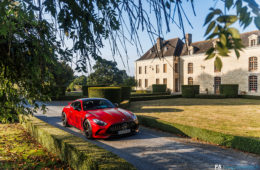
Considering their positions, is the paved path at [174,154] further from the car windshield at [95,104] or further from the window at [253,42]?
the window at [253,42]

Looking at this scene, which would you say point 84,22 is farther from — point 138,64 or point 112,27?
point 138,64

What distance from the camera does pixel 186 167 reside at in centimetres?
437

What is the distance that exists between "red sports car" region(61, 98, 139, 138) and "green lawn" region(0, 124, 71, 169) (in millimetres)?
1641

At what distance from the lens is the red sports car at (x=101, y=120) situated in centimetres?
647

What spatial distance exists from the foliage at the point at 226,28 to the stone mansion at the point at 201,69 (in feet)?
66.7

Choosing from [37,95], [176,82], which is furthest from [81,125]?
[176,82]

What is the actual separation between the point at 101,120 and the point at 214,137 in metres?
3.92

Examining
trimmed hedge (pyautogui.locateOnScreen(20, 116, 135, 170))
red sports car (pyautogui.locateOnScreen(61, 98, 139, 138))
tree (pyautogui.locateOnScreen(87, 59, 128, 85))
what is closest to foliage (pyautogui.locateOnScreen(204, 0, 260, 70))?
trimmed hedge (pyautogui.locateOnScreen(20, 116, 135, 170))

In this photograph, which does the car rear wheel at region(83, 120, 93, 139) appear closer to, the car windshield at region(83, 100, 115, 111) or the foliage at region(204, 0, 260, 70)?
the car windshield at region(83, 100, 115, 111)

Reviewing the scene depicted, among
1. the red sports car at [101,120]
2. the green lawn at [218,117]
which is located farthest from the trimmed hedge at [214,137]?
the red sports car at [101,120]

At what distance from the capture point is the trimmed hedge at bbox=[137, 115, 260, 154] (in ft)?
17.5

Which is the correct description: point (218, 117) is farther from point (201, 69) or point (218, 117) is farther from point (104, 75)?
point (104, 75)

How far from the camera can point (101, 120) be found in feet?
21.4

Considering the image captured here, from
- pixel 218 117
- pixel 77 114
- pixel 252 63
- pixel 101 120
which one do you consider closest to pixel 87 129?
pixel 101 120
